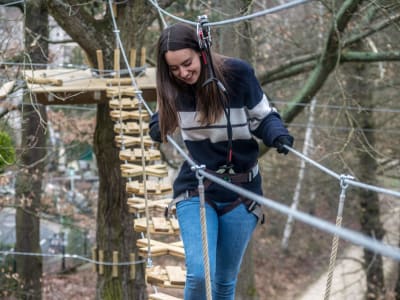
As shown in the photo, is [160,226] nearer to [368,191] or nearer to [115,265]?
[115,265]

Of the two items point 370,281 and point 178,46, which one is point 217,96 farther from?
point 370,281

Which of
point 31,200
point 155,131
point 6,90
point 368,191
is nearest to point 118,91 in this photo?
point 6,90

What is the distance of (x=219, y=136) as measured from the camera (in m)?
2.48

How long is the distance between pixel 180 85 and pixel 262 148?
188 inches

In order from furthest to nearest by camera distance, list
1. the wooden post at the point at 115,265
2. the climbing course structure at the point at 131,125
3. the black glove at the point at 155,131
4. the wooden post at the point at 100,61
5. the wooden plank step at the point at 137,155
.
→ the wooden post at the point at 115,265 < the wooden post at the point at 100,61 < the wooden plank step at the point at 137,155 < the climbing course structure at the point at 131,125 < the black glove at the point at 155,131

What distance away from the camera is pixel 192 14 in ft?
26.9

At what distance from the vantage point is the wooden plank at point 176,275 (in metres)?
3.05

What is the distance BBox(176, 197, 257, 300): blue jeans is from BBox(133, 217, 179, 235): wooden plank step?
3.68 ft

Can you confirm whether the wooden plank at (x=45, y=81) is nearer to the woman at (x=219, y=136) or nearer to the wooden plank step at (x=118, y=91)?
the wooden plank step at (x=118, y=91)

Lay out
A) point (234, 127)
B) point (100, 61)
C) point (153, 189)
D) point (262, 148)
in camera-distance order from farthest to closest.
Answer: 1. point (262, 148)
2. point (100, 61)
3. point (153, 189)
4. point (234, 127)

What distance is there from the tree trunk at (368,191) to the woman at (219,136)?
6.82 m

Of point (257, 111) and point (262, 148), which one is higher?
point (257, 111)

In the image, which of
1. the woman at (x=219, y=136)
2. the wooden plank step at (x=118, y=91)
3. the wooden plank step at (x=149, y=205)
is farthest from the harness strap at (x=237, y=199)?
the wooden plank step at (x=118, y=91)

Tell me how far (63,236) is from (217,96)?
1164 cm
